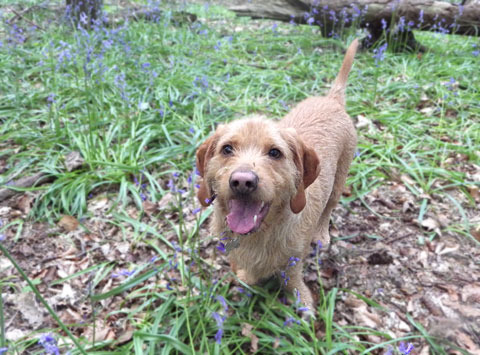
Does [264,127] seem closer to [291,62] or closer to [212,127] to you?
[212,127]

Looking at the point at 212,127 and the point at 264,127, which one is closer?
the point at 264,127

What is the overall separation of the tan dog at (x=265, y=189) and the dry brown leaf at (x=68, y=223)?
5.58 feet

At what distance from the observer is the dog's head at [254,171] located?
1853 millimetres

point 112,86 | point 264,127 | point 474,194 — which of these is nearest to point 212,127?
point 112,86

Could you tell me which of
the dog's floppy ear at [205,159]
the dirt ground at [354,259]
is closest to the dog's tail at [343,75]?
the dirt ground at [354,259]

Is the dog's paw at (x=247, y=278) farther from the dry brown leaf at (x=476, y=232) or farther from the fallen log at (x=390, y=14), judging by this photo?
the fallen log at (x=390, y=14)

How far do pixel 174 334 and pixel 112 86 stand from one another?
389 centimetres

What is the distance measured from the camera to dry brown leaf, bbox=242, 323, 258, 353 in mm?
2269

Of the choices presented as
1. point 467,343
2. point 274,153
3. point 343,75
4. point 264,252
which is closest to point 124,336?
point 264,252

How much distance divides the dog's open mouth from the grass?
1.00 ft

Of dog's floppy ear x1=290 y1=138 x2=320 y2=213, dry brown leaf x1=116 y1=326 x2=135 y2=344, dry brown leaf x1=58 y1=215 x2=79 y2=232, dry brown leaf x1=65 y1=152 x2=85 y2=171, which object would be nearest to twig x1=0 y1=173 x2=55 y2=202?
dry brown leaf x1=65 y1=152 x2=85 y2=171

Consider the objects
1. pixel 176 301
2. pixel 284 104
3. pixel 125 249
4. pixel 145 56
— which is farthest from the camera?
pixel 145 56

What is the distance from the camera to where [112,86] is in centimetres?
488

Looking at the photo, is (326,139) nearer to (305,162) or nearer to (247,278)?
(305,162)
